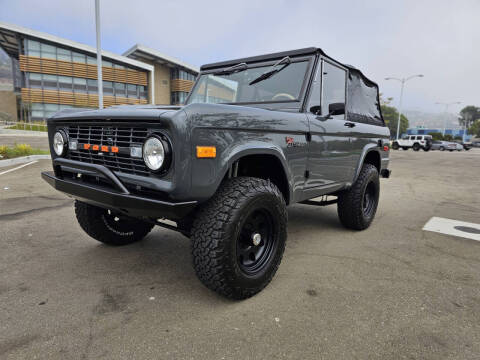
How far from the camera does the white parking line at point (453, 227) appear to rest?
13.6 feet

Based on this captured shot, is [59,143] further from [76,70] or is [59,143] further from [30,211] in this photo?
[76,70]

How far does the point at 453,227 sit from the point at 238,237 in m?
3.73

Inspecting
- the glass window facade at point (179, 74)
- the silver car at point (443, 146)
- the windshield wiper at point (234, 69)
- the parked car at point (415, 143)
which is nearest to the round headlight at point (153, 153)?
the windshield wiper at point (234, 69)

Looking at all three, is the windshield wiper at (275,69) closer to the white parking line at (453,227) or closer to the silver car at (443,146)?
the white parking line at (453,227)

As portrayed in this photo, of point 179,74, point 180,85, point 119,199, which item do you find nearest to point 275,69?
point 119,199

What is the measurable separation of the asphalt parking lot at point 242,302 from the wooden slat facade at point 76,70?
32.3 metres

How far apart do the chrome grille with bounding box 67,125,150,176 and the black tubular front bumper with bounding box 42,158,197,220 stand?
0.13m

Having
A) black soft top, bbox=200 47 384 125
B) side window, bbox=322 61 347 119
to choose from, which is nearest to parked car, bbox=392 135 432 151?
black soft top, bbox=200 47 384 125

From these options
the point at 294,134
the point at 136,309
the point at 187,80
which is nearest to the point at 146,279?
the point at 136,309

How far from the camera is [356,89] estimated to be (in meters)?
4.05

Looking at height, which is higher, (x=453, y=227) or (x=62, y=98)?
(x=62, y=98)

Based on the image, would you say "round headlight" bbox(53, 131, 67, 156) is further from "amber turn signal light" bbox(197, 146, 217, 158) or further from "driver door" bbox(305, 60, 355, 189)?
"driver door" bbox(305, 60, 355, 189)

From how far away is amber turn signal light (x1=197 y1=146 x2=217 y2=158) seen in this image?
6.52ft

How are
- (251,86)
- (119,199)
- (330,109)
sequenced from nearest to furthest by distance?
1. (119,199)
2. (330,109)
3. (251,86)
